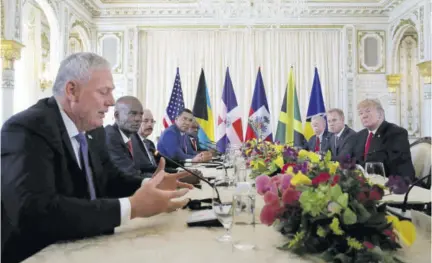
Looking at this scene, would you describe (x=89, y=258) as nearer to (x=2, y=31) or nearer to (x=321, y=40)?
(x=2, y=31)

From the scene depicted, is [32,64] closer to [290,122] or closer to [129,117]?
[290,122]

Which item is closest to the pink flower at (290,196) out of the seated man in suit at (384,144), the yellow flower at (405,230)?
the yellow flower at (405,230)

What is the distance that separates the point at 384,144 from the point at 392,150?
11 centimetres

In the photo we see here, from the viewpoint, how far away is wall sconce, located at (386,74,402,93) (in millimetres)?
8195

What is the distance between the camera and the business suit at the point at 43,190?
3.67 feet

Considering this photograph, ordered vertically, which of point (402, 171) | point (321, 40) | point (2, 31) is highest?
point (321, 40)

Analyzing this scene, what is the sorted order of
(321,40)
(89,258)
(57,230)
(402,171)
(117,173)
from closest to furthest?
(89,258)
(57,230)
(117,173)
(402,171)
(321,40)

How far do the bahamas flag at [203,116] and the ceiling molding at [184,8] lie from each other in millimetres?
1836

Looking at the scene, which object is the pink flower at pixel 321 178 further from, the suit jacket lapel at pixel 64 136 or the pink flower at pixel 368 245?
the suit jacket lapel at pixel 64 136

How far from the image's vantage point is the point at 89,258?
969 mm

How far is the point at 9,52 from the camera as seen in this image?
17.8 ft

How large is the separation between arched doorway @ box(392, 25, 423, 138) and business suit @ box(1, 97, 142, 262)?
27.0ft

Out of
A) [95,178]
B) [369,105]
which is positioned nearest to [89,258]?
[95,178]

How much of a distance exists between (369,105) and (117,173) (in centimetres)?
269
